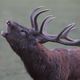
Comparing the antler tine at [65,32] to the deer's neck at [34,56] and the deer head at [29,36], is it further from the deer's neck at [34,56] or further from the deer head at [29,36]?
the deer's neck at [34,56]

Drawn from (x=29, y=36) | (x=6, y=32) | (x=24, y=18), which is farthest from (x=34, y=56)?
(x=24, y=18)

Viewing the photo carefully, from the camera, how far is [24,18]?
31.8 feet

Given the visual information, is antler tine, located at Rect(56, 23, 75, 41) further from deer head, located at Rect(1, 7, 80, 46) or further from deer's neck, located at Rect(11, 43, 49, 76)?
deer's neck, located at Rect(11, 43, 49, 76)

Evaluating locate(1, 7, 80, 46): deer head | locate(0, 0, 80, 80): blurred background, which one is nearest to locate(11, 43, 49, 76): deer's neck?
locate(1, 7, 80, 46): deer head

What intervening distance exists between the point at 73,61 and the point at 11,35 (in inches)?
38.8

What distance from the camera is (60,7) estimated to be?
1061 centimetres

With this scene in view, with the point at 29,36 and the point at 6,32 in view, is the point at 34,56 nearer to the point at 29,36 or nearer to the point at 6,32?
the point at 29,36

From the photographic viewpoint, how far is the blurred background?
8461 millimetres

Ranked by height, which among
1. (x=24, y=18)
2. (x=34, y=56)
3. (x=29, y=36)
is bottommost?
(x=24, y=18)

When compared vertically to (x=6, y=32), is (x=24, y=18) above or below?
below

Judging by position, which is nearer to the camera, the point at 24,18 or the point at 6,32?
the point at 6,32

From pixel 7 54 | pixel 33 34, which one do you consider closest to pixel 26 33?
pixel 33 34

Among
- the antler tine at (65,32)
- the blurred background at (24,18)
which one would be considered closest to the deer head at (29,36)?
the antler tine at (65,32)

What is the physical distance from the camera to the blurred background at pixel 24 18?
8461 mm
